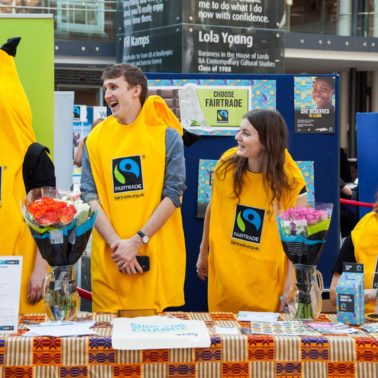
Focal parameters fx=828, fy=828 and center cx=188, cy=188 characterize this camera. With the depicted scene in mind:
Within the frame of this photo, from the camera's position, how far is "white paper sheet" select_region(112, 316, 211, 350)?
2.48m

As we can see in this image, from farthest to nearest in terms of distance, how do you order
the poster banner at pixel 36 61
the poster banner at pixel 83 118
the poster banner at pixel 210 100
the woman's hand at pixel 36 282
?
the poster banner at pixel 83 118 < the poster banner at pixel 210 100 < the poster banner at pixel 36 61 < the woman's hand at pixel 36 282

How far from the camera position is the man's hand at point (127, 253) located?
354 cm

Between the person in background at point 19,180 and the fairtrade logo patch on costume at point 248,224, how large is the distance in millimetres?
809

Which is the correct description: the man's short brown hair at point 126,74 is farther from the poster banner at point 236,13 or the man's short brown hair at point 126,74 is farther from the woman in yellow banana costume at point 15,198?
the poster banner at point 236,13

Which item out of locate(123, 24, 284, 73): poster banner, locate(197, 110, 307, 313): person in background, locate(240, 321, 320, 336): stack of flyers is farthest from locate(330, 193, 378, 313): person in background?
locate(123, 24, 284, 73): poster banner

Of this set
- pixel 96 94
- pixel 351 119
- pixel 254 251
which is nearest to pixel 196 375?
pixel 254 251

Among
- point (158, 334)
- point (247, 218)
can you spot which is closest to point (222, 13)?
point (247, 218)

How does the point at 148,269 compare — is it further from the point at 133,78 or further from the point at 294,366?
the point at 294,366

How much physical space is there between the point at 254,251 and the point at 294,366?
40.1 inches

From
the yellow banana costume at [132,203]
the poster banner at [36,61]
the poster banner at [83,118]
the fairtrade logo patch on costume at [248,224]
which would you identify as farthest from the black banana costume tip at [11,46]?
the poster banner at [83,118]

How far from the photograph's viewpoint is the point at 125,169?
142 inches

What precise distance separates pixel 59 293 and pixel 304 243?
87 cm

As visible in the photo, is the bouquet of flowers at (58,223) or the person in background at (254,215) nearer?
the bouquet of flowers at (58,223)

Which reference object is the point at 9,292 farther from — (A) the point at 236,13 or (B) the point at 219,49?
(A) the point at 236,13
